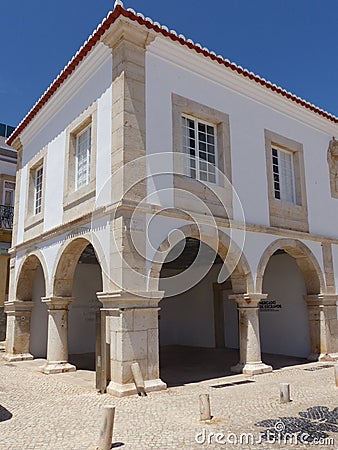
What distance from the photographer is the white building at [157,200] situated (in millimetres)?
7020

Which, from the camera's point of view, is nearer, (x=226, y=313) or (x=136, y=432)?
(x=136, y=432)

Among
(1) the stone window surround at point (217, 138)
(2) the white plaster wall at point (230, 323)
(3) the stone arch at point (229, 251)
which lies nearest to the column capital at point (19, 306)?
(3) the stone arch at point (229, 251)

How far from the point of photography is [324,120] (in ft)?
36.7

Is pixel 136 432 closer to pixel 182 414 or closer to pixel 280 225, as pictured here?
pixel 182 414

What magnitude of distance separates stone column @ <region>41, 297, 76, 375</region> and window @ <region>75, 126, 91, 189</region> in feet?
8.29

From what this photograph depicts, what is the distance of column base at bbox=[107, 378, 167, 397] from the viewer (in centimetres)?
627

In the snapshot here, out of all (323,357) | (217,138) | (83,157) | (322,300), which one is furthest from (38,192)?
(323,357)

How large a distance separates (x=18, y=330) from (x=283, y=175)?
7.61 meters

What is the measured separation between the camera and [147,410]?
18.2 ft

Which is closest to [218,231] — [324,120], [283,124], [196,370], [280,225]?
[280,225]

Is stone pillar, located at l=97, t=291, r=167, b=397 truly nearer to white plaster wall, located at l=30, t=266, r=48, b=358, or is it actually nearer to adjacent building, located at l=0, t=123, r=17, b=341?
white plaster wall, located at l=30, t=266, r=48, b=358

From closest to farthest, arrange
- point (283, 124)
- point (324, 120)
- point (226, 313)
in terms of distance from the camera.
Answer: point (283, 124)
point (324, 120)
point (226, 313)

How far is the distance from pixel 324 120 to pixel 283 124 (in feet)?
5.42

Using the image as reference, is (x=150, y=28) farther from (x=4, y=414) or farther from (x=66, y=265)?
(x=4, y=414)
